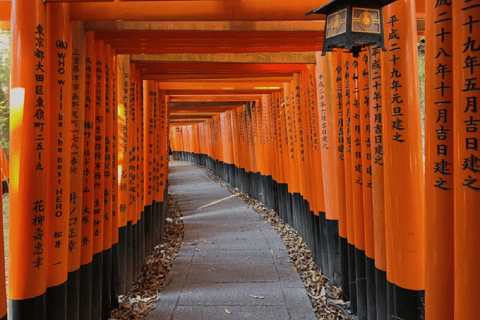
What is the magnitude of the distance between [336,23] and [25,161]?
103 inches

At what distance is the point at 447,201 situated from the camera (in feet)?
7.18

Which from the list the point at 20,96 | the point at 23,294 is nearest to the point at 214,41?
the point at 20,96

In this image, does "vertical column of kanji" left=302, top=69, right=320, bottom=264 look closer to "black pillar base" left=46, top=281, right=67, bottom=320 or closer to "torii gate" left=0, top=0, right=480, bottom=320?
"torii gate" left=0, top=0, right=480, bottom=320

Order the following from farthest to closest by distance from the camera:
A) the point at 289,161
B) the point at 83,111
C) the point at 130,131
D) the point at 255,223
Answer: the point at 255,223 → the point at 289,161 → the point at 130,131 → the point at 83,111

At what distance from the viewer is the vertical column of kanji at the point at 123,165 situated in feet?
18.0

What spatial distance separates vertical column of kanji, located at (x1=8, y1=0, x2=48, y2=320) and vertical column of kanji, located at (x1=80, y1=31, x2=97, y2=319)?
98cm

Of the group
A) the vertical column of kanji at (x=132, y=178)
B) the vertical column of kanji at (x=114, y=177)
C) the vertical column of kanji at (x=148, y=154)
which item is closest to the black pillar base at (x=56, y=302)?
the vertical column of kanji at (x=114, y=177)

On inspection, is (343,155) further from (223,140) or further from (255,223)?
(223,140)

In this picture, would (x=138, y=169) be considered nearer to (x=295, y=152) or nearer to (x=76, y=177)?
(x=76, y=177)

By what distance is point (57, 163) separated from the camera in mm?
3264

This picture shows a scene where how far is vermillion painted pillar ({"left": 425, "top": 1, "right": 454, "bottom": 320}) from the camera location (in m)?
2.17

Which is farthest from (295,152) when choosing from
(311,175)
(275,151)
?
(275,151)

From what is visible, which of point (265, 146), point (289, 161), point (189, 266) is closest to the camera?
point (189, 266)

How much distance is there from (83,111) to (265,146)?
833 cm
